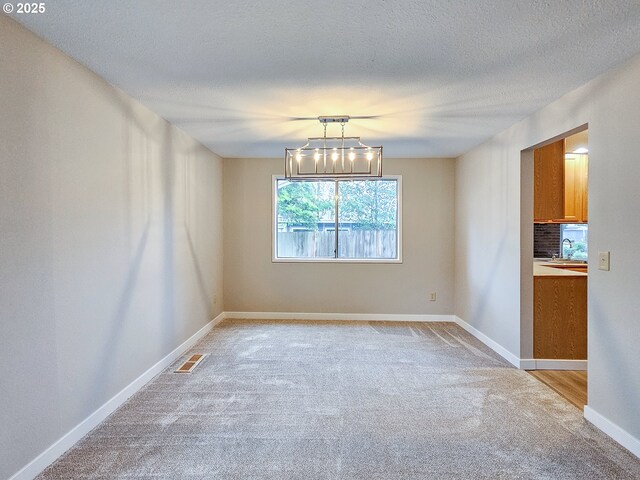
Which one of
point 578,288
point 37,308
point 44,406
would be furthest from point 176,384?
point 578,288

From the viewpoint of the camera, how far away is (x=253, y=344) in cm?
439

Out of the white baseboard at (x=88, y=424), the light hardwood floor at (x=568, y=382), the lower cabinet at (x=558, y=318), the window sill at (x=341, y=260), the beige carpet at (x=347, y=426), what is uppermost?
the window sill at (x=341, y=260)

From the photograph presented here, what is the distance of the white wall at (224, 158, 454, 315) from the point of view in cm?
562

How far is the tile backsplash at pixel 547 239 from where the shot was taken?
5383mm

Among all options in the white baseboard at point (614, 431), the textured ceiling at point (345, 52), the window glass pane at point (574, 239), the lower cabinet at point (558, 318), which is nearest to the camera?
the textured ceiling at point (345, 52)

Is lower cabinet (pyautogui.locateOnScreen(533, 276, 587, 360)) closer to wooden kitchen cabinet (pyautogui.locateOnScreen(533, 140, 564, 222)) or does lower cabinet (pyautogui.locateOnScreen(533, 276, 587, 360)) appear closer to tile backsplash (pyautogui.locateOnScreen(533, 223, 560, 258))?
wooden kitchen cabinet (pyautogui.locateOnScreen(533, 140, 564, 222))

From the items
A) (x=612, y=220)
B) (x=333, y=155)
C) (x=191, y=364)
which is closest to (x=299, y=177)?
(x=333, y=155)

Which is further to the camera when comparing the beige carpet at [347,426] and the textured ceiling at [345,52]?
the beige carpet at [347,426]

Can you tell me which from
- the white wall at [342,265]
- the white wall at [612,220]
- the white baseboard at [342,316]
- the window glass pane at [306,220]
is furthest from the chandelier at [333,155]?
the white baseboard at [342,316]

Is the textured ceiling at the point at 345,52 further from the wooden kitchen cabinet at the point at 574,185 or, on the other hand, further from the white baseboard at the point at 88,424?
the white baseboard at the point at 88,424

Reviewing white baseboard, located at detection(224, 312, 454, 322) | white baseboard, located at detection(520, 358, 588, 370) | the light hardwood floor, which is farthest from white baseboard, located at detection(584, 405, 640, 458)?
white baseboard, located at detection(224, 312, 454, 322)

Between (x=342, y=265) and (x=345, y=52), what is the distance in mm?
3757

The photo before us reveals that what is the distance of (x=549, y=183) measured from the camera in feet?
15.0

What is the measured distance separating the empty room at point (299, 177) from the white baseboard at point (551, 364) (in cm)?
2
